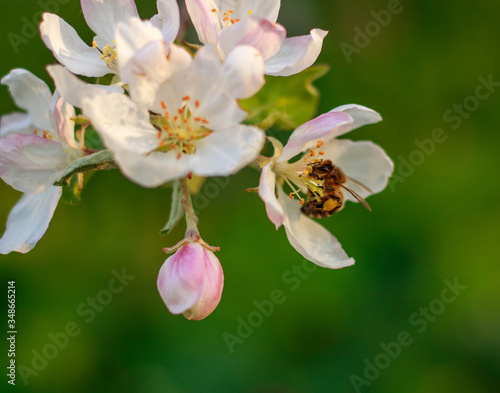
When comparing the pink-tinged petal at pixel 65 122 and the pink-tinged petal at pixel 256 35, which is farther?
the pink-tinged petal at pixel 65 122

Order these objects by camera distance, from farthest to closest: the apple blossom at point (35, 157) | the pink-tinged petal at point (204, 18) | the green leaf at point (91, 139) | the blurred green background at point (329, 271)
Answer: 1. the blurred green background at point (329, 271)
2. the green leaf at point (91, 139)
3. the apple blossom at point (35, 157)
4. the pink-tinged petal at point (204, 18)

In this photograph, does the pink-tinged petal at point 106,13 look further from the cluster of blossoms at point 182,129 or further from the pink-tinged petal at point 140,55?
the pink-tinged petal at point 140,55

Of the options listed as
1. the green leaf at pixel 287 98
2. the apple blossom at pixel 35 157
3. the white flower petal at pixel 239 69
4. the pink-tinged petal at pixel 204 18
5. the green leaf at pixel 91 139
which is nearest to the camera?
the white flower petal at pixel 239 69

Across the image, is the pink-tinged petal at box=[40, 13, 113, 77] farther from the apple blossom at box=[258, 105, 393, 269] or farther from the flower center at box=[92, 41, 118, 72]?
the apple blossom at box=[258, 105, 393, 269]

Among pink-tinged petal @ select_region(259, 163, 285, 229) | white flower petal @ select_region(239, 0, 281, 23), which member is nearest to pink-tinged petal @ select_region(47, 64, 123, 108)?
pink-tinged petal @ select_region(259, 163, 285, 229)

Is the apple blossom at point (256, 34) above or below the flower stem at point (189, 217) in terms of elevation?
above

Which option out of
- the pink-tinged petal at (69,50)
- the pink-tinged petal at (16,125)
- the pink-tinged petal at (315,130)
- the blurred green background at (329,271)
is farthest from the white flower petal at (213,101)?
the blurred green background at (329,271)

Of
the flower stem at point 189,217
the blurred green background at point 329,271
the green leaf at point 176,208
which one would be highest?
the flower stem at point 189,217

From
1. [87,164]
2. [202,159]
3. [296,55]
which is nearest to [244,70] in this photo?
[202,159]
